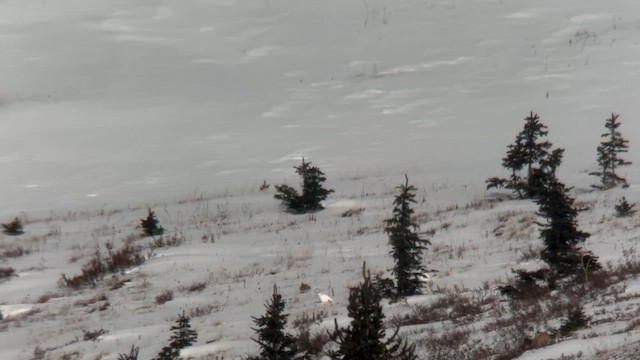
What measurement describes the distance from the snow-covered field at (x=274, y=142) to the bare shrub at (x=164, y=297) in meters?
0.12

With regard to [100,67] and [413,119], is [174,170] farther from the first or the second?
[100,67]

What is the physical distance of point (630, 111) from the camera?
19.5m

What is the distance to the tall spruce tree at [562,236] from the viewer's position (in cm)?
770

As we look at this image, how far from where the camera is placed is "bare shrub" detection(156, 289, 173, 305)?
1010 cm

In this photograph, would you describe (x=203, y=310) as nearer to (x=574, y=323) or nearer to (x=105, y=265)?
(x=105, y=265)

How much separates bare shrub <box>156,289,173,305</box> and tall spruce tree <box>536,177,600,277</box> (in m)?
5.68

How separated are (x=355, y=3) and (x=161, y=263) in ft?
77.0

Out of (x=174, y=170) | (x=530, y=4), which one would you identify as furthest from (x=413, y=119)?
(x=530, y=4)

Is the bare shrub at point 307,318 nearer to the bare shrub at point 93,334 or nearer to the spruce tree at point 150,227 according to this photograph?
the bare shrub at point 93,334

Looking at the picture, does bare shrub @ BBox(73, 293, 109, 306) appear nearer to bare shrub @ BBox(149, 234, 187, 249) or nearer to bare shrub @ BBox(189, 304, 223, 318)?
bare shrub @ BBox(189, 304, 223, 318)

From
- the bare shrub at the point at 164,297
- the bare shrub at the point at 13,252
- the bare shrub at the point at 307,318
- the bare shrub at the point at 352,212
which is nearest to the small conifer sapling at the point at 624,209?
the bare shrub at the point at 352,212

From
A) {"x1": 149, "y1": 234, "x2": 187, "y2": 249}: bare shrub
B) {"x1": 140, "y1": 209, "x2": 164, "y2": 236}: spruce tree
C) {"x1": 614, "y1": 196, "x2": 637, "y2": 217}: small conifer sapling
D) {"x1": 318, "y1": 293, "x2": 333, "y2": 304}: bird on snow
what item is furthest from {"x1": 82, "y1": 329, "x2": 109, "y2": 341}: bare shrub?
{"x1": 614, "y1": 196, "x2": 637, "y2": 217}: small conifer sapling

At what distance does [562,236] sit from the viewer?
7.81 m

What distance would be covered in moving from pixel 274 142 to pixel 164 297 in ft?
38.0
